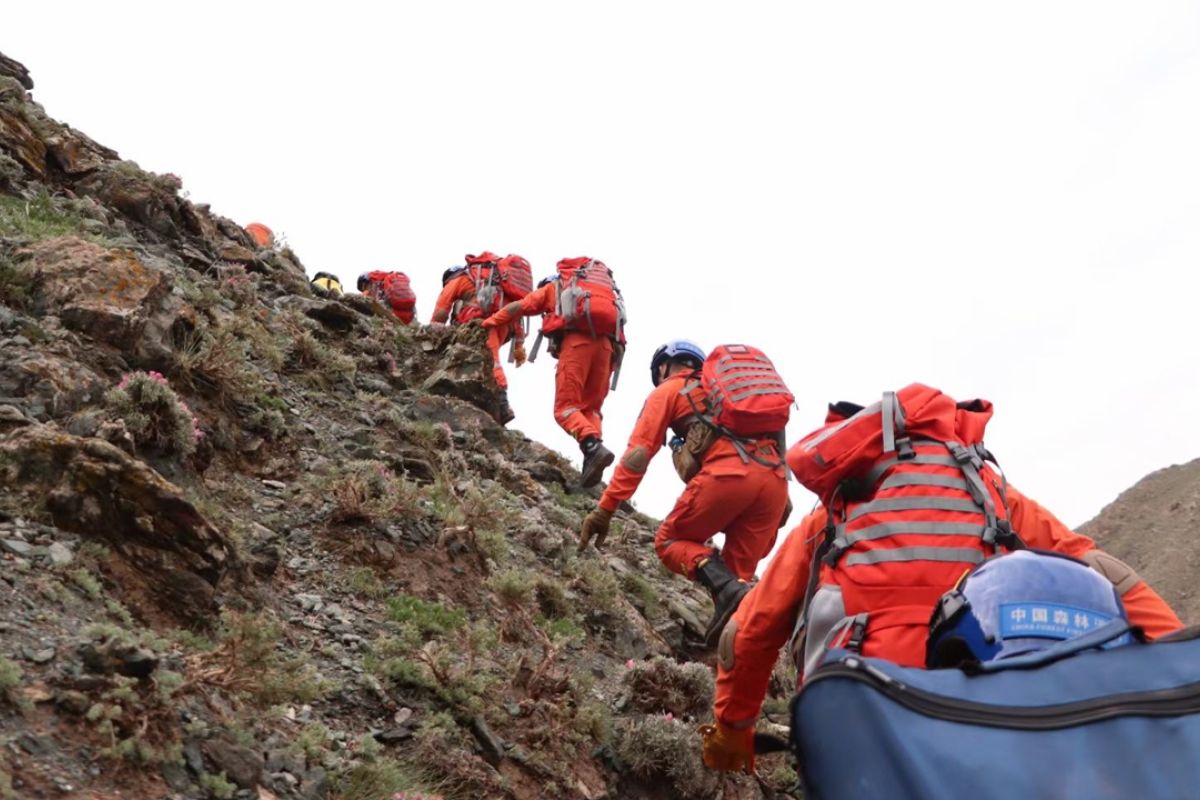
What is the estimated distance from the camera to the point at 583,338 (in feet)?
41.9

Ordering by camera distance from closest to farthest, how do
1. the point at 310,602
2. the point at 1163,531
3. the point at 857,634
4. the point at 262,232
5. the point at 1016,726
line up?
the point at 1016,726 → the point at 857,634 → the point at 310,602 → the point at 262,232 → the point at 1163,531

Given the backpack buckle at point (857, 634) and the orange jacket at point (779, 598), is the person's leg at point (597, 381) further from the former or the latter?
the backpack buckle at point (857, 634)

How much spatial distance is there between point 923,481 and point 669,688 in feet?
10.2

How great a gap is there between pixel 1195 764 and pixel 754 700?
307 cm

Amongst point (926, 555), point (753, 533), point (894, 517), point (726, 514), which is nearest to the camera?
point (926, 555)

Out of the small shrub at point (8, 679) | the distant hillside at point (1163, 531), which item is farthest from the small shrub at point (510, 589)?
the distant hillside at point (1163, 531)

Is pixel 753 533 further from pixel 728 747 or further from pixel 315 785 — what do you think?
pixel 315 785

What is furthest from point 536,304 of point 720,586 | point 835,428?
point 835,428

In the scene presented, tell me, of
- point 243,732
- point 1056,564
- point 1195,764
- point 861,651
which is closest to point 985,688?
point 1195,764

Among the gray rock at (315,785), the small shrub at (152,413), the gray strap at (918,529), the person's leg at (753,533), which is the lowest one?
the gray rock at (315,785)

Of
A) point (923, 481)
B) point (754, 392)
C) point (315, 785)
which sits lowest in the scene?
point (315, 785)

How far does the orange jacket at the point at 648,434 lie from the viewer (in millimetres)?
8719

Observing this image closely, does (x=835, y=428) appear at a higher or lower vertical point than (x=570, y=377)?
lower

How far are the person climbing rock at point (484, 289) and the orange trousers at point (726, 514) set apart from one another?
257 inches
